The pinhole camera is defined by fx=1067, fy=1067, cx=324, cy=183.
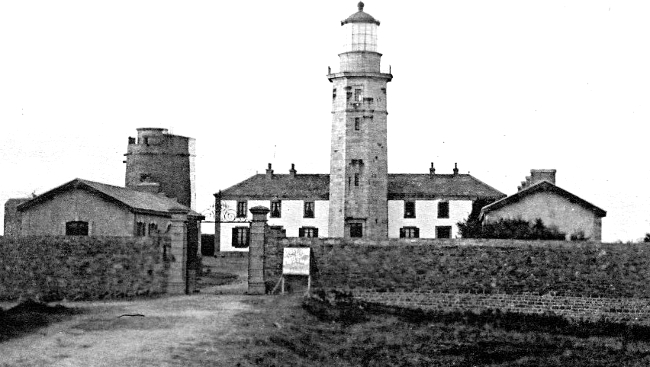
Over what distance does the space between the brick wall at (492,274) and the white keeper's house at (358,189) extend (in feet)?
70.5

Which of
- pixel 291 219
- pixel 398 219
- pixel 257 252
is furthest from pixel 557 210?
pixel 291 219

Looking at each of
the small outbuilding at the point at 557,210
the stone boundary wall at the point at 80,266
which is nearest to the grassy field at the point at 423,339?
the stone boundary wall at the point at 80,266

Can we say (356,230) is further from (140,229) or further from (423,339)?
(423,339)

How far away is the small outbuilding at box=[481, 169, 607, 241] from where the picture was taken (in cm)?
3688

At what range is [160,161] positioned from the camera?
54906 millimetres

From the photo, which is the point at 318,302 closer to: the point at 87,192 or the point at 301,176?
the point at 87,192

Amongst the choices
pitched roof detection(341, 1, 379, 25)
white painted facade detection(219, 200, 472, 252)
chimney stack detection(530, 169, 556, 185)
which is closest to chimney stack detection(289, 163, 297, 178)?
white painted facade detection(219, 200, 472, 252)

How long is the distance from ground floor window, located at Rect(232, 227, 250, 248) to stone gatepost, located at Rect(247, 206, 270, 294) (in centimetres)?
2831

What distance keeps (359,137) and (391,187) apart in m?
5.75

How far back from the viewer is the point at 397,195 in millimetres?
56812

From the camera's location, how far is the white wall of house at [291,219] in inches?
2240

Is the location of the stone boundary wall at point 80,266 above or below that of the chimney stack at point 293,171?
below

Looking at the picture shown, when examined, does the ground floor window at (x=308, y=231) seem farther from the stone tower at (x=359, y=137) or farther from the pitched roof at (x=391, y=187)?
the stone tower at (x=359, y=137)

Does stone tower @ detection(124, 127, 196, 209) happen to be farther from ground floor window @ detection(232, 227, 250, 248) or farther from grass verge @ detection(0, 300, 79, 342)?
grass verge @ detection(0, 300, 79, 342)
